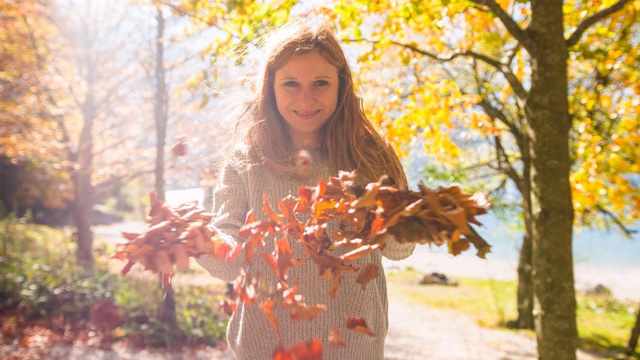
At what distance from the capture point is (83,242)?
8.34m

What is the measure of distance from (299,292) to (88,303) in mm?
5703

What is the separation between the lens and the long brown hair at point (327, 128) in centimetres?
161

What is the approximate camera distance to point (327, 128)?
170 cm

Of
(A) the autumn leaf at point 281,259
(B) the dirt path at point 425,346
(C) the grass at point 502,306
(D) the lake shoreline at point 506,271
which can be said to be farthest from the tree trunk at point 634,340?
(A) the autumn leaf at point 281,259

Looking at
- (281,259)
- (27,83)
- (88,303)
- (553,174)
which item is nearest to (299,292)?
(281,259)

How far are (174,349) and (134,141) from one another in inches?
179

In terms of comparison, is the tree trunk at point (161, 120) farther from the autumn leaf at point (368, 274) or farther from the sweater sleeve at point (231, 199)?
the autumn leaf at point (368, 274)

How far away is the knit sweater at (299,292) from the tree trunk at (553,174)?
126cm

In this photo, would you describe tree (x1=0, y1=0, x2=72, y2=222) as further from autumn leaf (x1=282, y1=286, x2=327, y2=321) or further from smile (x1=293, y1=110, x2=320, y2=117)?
autumn leaf (x1=282, y1=286, x2=327, y2=321)

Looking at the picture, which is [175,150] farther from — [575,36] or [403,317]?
[403,317]

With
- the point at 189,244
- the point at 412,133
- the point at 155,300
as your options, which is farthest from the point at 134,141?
the point at 189,244

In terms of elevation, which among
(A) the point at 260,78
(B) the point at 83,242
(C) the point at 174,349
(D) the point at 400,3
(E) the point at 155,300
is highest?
(D) the point at 400,3

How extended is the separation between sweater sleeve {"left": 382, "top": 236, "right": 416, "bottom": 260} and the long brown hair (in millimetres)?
214

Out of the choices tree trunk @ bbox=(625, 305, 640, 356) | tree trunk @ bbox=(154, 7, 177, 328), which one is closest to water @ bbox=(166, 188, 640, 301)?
tree trunk @ bbox=(625, 305, 640, 356)
